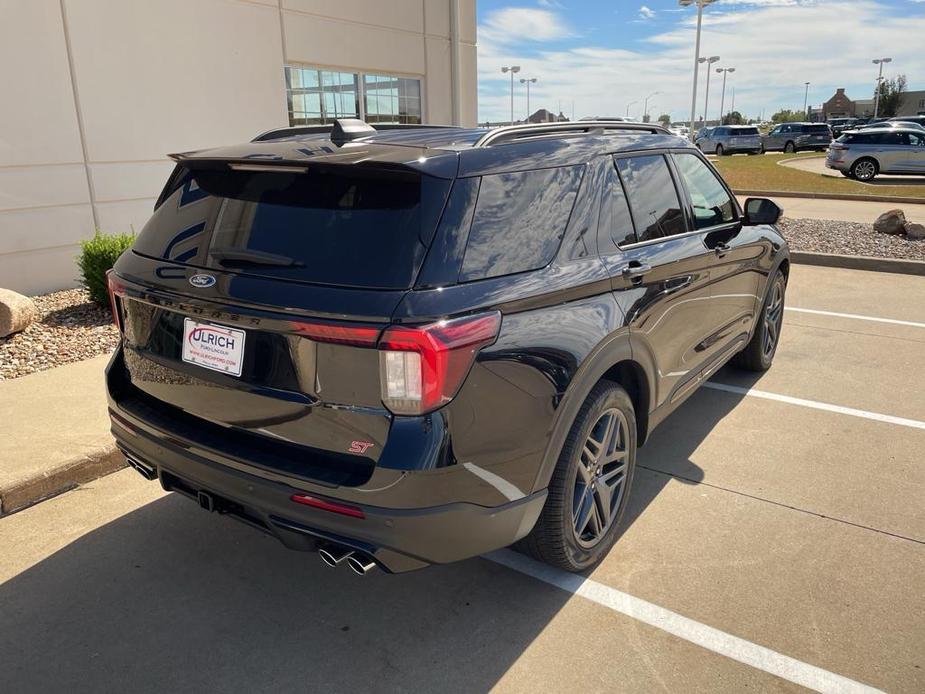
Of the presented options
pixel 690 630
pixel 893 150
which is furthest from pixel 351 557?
pixel 893 150

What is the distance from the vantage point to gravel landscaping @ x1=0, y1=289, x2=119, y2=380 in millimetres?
5758

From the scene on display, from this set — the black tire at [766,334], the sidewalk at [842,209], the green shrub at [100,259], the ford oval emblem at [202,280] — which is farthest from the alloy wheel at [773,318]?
the sidewalk at [842,209]

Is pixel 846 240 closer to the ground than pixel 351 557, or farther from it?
closer to the ground

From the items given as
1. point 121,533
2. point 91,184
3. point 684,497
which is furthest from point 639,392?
point 91,184

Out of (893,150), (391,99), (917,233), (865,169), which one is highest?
(391,99)

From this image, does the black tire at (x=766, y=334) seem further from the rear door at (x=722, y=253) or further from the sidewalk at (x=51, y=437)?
the sidewalk at (x=51, y=437)

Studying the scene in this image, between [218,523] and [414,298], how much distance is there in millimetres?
2036

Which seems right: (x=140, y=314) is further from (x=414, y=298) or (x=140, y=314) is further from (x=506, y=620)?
(x=506, y=620)

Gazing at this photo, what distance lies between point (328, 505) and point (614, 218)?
1.79m

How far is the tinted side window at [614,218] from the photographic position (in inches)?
121

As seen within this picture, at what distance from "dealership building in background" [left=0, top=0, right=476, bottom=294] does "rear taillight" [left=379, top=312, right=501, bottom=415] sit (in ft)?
22.3

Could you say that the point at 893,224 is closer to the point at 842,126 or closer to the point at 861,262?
the point at 861,262

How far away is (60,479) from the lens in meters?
3.88

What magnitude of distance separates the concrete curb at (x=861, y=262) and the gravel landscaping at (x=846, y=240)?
31 centimetres
